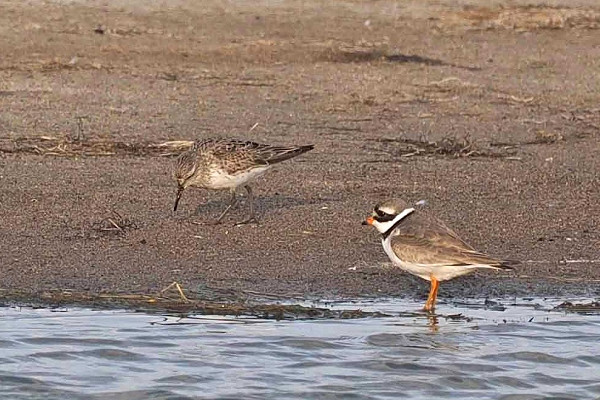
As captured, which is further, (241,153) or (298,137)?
(298,137)

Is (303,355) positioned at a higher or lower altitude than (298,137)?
lower

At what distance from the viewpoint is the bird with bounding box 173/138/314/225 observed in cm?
1094

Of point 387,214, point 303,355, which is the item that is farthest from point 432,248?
point 303,355

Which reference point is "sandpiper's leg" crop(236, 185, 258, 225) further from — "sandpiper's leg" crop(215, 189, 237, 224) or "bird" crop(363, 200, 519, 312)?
"bird" crop(363, 200, 519, 312)

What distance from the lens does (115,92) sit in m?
15.0

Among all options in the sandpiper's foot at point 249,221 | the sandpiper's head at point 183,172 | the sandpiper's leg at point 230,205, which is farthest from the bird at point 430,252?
the sandpiper's head at point 183,172

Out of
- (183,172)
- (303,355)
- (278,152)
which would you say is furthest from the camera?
(278,152)

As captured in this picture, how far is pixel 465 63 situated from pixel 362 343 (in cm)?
894

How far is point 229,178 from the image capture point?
11.0m

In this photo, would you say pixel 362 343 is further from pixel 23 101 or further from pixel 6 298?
pixel 23 101

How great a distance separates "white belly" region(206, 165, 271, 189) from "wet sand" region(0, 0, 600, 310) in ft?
1.06

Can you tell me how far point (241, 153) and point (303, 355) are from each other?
2.48 meters

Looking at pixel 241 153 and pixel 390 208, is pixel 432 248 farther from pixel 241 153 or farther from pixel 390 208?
pixel 241 153

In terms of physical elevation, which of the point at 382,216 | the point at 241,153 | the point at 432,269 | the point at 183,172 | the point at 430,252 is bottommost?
the point at 432,269
